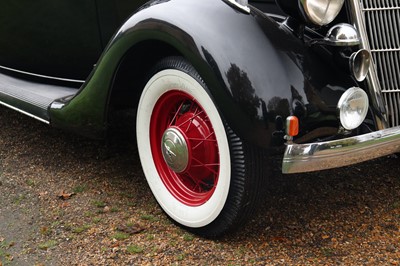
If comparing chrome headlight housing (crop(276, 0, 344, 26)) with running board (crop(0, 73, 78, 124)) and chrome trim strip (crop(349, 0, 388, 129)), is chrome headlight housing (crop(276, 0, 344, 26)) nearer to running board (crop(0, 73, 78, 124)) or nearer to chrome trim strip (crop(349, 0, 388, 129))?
chrome trim strip (crop(349, 0, 388, 129))

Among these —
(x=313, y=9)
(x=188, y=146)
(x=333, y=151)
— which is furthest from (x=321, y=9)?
(x=188, y=146)

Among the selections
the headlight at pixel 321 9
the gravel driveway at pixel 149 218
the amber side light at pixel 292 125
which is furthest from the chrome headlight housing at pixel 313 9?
the gravel driveway at pixel 149 218

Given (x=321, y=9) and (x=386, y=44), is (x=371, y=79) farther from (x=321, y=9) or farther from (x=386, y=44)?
(x=321, y=9)

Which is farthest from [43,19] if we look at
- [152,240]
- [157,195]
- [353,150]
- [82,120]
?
[353,150]

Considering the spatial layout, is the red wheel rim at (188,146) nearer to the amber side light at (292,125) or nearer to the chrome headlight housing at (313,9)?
the amber side light at (292,125)

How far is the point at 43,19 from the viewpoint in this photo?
9.87ft

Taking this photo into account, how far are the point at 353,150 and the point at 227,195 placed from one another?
0.50m

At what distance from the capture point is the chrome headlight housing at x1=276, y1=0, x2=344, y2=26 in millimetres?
1883

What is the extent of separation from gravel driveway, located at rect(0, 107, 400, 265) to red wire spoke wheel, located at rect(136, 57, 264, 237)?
0.41 feet

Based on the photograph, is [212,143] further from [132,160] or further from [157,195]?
[132,160]

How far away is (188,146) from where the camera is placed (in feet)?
7.12

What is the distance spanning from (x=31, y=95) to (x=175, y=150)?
1050 mm

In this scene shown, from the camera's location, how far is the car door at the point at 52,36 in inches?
113

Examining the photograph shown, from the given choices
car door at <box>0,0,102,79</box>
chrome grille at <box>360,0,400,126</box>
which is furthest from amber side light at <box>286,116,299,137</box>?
car door at <box>0,0,102,79</box>
